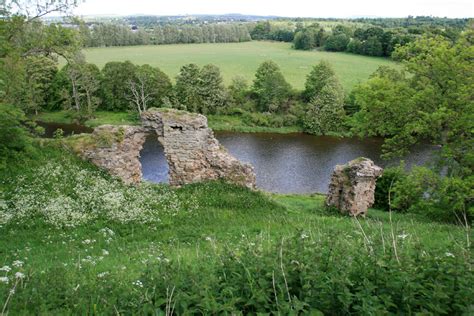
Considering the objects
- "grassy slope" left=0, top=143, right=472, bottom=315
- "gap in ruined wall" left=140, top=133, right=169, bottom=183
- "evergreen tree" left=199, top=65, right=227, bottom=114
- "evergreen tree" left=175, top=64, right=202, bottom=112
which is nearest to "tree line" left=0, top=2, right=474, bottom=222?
"grassy slope" left=0, top=143, right=472, bottom=315

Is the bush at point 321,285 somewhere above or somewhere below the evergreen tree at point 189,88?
above

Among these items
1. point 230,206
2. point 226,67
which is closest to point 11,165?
point 230,206

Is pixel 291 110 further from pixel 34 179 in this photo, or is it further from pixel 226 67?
pixel 34 179

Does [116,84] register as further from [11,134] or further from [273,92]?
[11,134]

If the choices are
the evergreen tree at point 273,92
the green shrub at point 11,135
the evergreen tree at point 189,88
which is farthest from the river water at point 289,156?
the green shrub at point 11,135

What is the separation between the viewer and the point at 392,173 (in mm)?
25766

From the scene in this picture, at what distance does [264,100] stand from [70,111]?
2840 centimetres

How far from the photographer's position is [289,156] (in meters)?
45.3

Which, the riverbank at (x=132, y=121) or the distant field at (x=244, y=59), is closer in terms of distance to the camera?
the riverbank at (x=132, y=121)

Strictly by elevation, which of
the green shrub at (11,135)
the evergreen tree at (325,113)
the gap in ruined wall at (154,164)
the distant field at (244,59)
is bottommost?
the gap in ruined wall at (154,164)

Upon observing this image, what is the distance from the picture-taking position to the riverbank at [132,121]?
183ft

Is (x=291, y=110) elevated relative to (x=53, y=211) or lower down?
lower down

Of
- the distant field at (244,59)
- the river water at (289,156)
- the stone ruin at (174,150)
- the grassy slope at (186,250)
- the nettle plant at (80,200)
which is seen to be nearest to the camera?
the grassy slope at (186,250)

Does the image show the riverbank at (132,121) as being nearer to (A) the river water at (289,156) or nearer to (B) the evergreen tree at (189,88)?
(A) the river water at (289,156)
